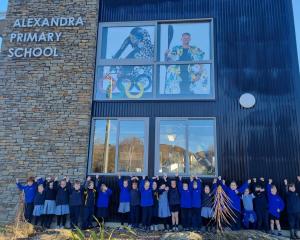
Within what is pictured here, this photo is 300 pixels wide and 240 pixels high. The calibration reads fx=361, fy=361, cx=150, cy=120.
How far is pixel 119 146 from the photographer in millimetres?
12430

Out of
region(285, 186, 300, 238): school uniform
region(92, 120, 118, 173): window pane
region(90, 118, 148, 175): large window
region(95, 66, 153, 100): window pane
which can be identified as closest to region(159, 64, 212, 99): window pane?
region(95, 66, 153, 100): window pane

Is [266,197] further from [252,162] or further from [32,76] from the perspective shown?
[32,76]

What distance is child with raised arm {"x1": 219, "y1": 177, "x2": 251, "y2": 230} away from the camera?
1092 centimetres

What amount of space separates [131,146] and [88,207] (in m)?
2.48

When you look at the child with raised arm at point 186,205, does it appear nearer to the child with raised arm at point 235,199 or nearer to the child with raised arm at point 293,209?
the child with raised arm at point 235,199

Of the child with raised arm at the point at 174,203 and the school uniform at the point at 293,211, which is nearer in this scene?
the school uniform at the point at 293,211

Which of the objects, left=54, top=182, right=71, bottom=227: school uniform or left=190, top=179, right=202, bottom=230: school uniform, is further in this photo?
left=54, top=182, right=71, bottom=227: school uniform

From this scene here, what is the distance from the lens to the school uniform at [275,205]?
35.8ft

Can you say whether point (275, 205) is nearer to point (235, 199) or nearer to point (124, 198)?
point (235, 199)

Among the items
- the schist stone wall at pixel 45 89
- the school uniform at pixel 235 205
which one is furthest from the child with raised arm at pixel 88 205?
the school uniform at pixel 235 205

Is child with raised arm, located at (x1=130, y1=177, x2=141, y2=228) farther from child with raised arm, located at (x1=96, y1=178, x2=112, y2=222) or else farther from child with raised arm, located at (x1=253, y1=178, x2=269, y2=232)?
child with raised arm, located at (x1=253, y1=178, x2=269, y2=232)

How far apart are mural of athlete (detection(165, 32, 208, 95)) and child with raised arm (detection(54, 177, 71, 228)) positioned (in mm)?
4672

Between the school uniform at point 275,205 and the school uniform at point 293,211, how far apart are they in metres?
0.23

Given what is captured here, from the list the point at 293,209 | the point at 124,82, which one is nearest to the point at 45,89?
the point at 124,82
